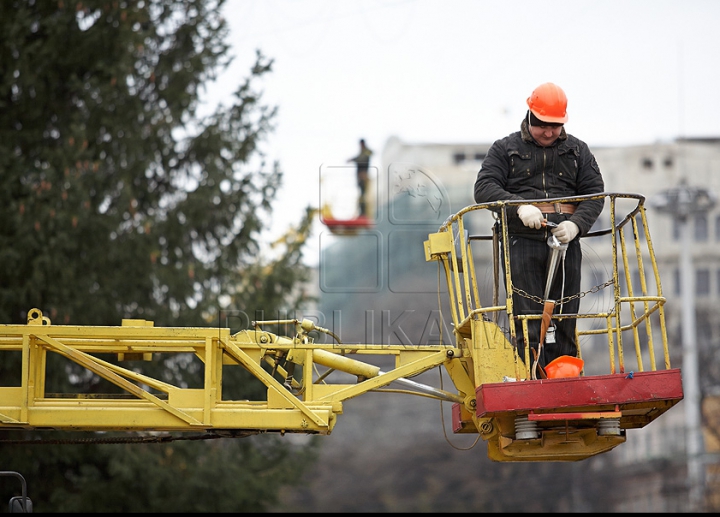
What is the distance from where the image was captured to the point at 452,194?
68.9 m

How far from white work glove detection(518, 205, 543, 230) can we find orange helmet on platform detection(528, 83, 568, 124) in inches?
31.2

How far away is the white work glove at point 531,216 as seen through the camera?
7.17 meters

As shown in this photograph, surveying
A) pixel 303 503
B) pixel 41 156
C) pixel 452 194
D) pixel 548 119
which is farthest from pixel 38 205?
pixel 452 194

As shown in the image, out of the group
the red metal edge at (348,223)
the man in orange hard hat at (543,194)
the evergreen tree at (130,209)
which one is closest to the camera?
the man in orange hard hat at (543,194)

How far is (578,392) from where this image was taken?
264 inches

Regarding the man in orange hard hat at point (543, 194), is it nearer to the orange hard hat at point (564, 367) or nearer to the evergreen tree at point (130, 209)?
the orange hard hat at point (564, 367)

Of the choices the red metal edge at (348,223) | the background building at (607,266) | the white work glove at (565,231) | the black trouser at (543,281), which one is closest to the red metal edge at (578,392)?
the black trouser at (543,281)

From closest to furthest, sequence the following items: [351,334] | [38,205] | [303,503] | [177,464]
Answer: [38,205] < [177,464] < [303,503] < [351,334]

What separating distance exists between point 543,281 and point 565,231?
55 centimetres

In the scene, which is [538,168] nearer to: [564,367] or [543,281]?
[543,281]

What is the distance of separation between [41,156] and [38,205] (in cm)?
128

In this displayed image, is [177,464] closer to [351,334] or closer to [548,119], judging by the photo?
[548,119]

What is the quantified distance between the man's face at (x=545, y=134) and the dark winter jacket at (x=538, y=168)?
48mm

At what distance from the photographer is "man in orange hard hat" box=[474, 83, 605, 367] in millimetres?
7453
